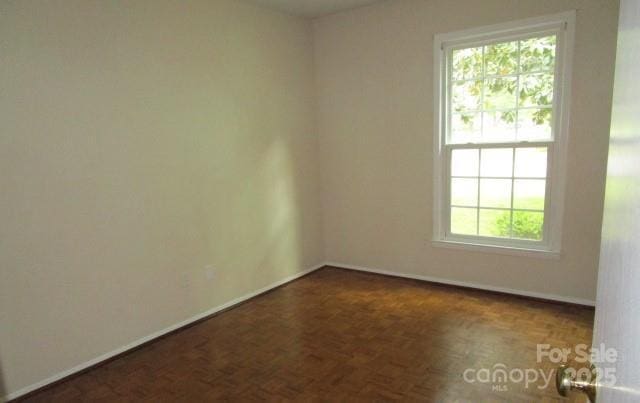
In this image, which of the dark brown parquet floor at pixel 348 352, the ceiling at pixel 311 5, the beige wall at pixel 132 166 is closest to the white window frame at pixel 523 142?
the dark brown parquet floor at pixel 348 352

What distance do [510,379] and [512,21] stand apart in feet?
9.10

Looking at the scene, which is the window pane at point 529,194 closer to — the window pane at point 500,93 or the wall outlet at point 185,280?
the window pane at point 500,93

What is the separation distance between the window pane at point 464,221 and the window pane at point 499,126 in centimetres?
71

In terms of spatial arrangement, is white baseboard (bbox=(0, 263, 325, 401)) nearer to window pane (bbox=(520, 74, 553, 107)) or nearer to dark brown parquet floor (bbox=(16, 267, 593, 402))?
dark brown parquet floor (bbox=(16, 267, 593, 402))

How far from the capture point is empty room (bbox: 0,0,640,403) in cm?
242

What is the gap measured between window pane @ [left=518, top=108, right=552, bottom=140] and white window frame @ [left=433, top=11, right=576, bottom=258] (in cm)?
6

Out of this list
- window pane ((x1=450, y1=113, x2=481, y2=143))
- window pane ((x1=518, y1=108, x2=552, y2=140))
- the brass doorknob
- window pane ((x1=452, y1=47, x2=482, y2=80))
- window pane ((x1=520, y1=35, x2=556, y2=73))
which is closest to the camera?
the brass doorknob

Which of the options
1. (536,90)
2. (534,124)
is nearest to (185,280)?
(534,124)

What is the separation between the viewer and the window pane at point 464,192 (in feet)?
12.3

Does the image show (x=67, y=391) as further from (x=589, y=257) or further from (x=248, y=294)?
(x=589, y=257)

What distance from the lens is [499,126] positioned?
3.53 metres

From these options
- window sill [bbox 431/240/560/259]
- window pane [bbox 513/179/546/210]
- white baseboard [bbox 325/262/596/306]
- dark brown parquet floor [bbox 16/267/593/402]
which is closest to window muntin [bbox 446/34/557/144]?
window pane [bbox 513/179/546/210]

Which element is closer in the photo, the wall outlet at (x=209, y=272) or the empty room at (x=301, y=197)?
the empty room at (x=301, y=197)

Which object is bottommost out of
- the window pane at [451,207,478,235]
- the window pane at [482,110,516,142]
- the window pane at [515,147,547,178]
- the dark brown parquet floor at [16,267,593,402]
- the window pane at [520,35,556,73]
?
the dark brown parquet floor at [16,267,593,402]
